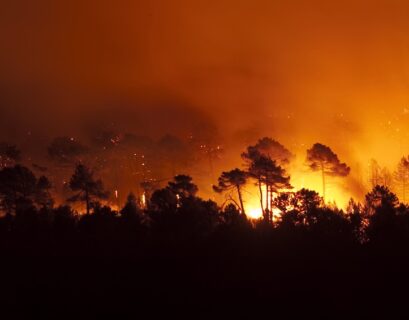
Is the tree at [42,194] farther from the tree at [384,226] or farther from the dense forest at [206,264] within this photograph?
the tree at [384,226]

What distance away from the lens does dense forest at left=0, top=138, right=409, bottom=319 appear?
1052 centimetres

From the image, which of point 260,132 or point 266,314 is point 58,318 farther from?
point 260,132

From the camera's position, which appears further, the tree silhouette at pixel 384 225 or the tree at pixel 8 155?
the tree at pixel 8 155

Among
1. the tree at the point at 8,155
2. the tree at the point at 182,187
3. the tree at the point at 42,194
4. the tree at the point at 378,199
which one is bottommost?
the tree at the point at 378,199

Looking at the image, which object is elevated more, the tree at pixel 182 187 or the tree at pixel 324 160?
the tree at pixel 324 160

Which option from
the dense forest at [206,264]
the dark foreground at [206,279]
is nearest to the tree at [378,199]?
the dense forest at [206,264]

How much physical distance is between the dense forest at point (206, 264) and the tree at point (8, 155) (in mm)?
24311

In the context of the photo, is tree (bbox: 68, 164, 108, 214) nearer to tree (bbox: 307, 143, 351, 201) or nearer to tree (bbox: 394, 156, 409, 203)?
tree (bbox: 307, 143, 351, 201)

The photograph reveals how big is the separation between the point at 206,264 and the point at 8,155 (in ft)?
124

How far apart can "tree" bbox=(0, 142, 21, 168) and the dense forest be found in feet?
79.8

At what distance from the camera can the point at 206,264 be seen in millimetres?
13758

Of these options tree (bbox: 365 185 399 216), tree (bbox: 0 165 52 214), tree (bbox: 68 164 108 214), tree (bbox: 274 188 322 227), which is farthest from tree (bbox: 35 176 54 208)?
tree (bbox: 365 185 399 216)

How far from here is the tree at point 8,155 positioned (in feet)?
151

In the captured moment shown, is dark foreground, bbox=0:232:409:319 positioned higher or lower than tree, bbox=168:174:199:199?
lower
